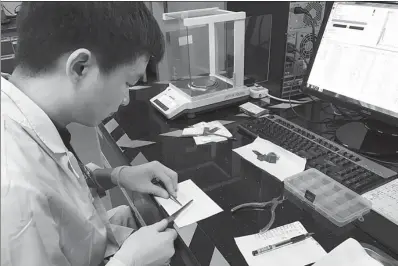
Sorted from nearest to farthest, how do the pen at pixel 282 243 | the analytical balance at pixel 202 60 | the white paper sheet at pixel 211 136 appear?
the pen at pixel 282 243 → the white paper sheet at pixel 211 136 → the analytical balance at pixel 202 60

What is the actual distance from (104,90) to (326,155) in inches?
25.6

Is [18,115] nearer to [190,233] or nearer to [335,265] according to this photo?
[190,233]

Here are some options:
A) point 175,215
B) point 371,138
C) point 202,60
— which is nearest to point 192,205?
point 175,215

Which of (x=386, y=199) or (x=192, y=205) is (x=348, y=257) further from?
(x=192, y=205)

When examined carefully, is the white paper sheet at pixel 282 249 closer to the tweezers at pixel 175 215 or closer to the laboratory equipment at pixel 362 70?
the tweezers at pixel 175 215

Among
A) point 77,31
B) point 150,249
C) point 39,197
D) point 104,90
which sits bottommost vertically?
point 150,249

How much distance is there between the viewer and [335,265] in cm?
57

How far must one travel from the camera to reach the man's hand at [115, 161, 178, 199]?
82 cm

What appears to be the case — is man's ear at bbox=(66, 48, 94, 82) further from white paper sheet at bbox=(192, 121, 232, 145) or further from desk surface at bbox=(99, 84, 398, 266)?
white paper sheet at bbox=(192, 121, 232, 145)

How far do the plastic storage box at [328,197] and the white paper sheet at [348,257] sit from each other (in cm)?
8

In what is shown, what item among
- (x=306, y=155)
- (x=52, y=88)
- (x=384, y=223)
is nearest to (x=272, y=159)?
(x=306, y=155)

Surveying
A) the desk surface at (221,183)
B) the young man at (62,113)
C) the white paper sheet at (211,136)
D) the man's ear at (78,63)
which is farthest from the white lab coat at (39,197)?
the white paper sheet at (211,136)

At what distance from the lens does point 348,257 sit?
59 cm

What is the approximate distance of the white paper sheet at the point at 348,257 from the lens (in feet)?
1.90
